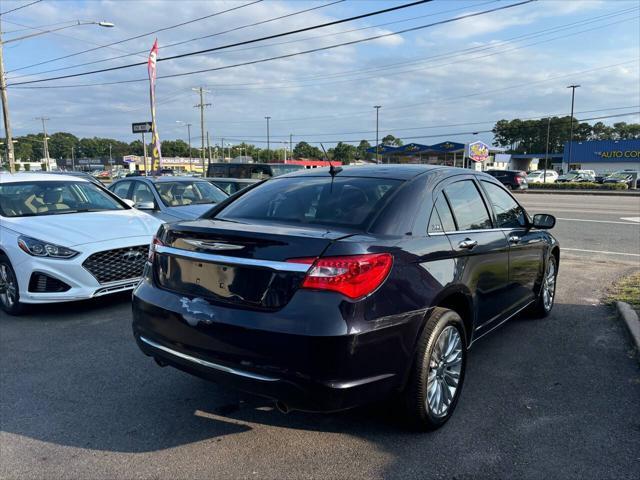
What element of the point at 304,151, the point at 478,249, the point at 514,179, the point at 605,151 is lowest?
the point at 514,179

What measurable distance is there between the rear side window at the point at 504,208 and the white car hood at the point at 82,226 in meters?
A: 3.99

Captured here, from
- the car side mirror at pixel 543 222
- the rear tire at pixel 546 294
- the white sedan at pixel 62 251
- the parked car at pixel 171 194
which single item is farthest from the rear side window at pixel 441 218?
the parked car at pixel 171 194

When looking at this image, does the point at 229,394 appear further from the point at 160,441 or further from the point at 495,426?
the point at 495,426

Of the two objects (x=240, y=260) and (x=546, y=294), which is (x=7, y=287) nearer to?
(x=240, y=260)

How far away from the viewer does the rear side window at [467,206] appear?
3.69 metres

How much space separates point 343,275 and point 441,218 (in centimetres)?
114

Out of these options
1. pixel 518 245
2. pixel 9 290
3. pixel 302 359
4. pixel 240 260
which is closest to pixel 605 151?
pixel 518 245

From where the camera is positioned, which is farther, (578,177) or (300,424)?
(578,177)

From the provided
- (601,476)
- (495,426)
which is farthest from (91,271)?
(601,476)

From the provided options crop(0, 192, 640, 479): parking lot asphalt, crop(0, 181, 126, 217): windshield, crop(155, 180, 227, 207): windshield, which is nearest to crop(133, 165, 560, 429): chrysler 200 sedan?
crop(0, 192, 640, 479): parking lot asphalt

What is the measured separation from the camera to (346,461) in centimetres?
286

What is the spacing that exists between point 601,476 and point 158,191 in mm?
8385

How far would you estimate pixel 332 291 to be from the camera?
103 inches

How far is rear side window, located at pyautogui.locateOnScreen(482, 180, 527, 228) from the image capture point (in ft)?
14.3
